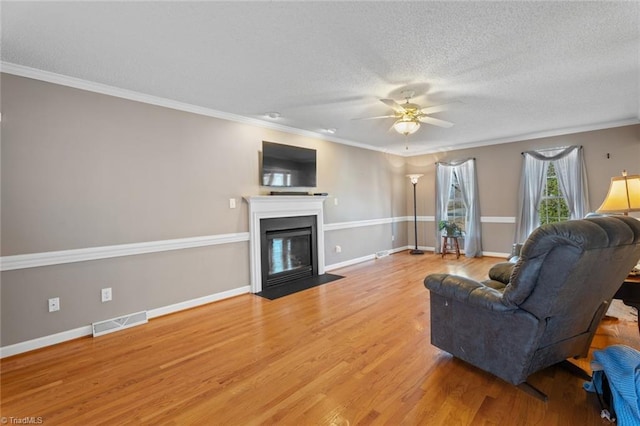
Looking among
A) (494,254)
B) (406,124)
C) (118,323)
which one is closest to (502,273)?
(406,124)

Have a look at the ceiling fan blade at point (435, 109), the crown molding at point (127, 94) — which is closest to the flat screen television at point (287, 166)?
the crown molding at point (127, 94)

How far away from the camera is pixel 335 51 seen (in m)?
2.46

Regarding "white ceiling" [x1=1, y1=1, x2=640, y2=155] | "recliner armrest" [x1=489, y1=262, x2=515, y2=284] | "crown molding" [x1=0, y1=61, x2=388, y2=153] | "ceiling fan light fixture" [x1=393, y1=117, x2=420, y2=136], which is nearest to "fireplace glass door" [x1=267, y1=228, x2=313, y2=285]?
"crown molding" [x1=0, y1=61, x2=388, y2=153]

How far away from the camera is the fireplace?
14.5 ft

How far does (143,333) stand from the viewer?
297 centimetres

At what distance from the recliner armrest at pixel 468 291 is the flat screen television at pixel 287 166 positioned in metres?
2.90

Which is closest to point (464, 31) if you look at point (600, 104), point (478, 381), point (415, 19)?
point (415, 19)

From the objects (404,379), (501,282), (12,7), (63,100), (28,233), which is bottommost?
(404,379)

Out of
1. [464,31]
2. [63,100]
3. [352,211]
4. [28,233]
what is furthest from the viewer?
[352,211]

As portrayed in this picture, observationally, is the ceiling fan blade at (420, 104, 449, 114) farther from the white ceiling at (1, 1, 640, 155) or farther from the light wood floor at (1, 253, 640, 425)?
the light wood floor at (1, 253, 640, 425)

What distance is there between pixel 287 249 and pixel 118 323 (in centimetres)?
240

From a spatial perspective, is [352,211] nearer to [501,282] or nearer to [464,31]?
[501,282]

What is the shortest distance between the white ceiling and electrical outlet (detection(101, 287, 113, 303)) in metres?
2.11

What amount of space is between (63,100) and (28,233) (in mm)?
1289
